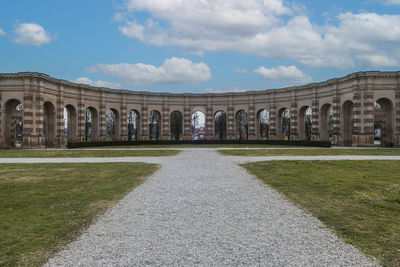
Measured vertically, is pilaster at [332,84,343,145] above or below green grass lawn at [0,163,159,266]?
above

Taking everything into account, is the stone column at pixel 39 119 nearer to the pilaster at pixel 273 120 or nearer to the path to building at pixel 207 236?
the pilaster at pixel 273 120

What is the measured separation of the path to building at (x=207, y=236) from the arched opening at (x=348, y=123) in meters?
41.8

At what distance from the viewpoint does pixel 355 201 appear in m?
8.61

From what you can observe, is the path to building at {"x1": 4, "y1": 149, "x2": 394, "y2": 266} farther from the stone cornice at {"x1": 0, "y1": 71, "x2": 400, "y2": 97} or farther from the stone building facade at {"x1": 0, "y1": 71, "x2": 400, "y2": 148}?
the stone cornice at {"x1": 0, "y1": 71, "x2": 400, "y2": 97}

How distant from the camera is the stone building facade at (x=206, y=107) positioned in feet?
138

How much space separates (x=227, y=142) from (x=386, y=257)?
4974cm

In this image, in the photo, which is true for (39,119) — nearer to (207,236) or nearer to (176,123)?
(176,123)

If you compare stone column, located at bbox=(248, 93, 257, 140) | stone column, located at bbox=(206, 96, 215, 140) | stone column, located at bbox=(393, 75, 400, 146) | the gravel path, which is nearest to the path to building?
the gravel path

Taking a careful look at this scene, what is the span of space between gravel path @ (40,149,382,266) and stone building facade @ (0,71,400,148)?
131 ft

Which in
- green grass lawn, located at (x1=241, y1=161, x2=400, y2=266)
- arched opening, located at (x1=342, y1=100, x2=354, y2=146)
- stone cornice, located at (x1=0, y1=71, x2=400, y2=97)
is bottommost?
green grass lawn, located at (x1=241, y1=161, x2=400, y2=266)

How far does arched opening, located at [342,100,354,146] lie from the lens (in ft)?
151

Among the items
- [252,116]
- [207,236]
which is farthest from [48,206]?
[252,116]

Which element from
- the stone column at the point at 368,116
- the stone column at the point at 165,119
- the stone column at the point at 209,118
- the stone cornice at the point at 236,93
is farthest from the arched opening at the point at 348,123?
the stone column at the point at 165,119

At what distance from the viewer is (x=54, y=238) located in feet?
18.7
